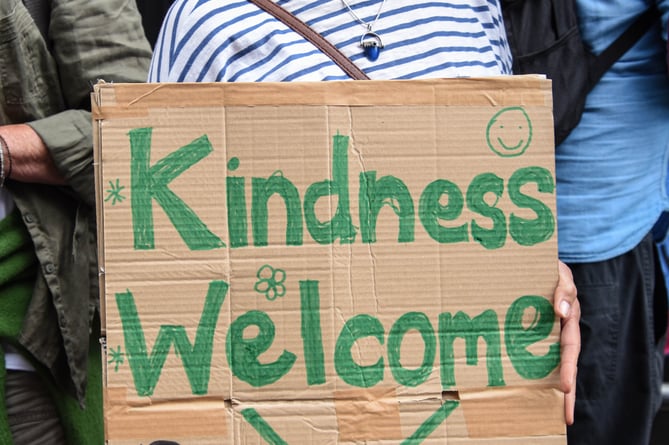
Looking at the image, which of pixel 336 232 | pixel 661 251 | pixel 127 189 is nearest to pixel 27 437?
pixel 127 189

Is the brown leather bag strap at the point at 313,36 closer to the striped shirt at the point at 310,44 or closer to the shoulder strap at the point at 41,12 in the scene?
the striped shirt at the point at 310,44

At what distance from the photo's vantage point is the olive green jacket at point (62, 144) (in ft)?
6.38

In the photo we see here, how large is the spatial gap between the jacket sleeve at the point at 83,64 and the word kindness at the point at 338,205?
65 centimetres

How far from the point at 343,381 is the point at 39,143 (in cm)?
91

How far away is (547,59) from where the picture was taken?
2254 mm

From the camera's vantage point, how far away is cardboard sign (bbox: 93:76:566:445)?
53.6 inches

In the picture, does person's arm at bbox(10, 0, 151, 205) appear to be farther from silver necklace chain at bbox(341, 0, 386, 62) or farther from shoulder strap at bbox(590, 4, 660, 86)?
shoulder strap at bbox(590, 4, 660, 86)

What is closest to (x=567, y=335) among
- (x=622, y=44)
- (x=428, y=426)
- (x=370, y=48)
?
(x=428, y=426)

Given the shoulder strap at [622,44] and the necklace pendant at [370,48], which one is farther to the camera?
the shoulder strap at [622,44]

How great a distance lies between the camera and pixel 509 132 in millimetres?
1393

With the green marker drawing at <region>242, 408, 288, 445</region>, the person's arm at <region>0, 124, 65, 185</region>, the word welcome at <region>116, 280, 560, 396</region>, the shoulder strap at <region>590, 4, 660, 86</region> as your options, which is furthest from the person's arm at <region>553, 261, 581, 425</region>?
the person's arm at <region>0, 124, 65, 185</region>

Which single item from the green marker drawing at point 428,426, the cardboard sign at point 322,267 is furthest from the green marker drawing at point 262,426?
the green marker drawing at point 428,426

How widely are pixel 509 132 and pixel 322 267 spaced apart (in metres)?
0.33

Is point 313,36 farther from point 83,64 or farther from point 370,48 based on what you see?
point 83,64
